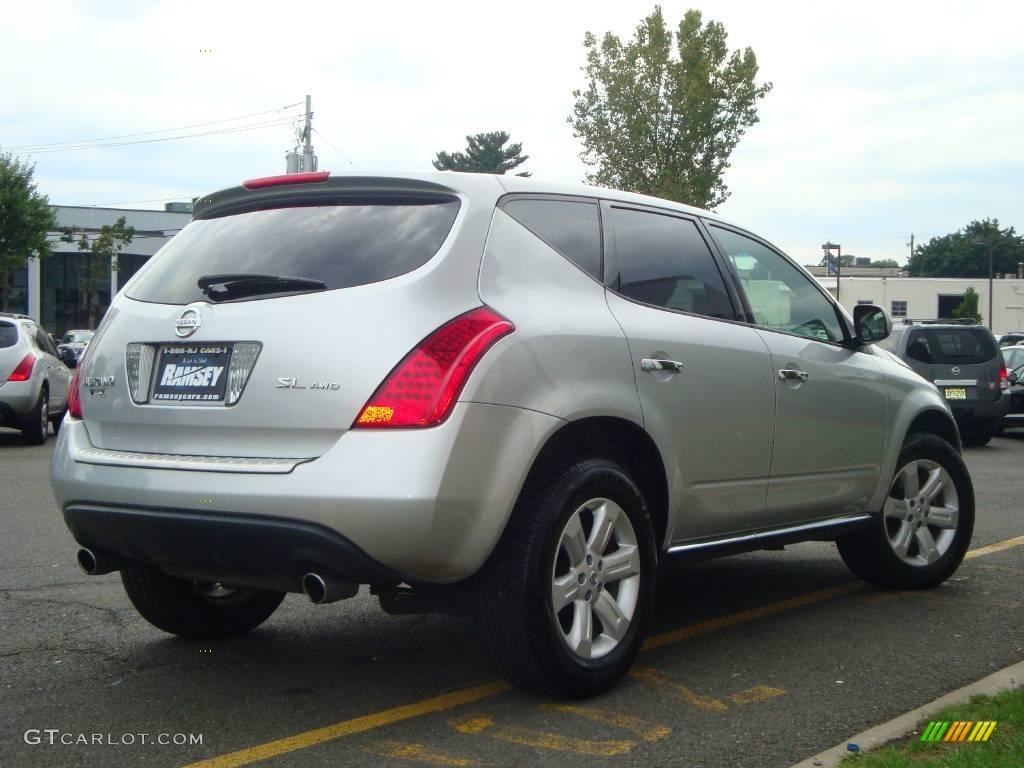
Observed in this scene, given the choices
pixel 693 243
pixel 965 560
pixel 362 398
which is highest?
pixel 693 243

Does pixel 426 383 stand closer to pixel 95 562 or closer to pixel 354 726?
pixel 354 726

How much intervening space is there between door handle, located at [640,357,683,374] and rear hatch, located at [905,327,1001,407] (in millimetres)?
13123

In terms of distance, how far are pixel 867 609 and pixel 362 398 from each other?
313 centimetres

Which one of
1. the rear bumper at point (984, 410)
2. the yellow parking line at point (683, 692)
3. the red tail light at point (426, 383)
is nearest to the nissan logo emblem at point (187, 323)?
the red tail light at point (426, 383)

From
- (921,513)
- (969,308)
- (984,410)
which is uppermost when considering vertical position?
(969,308)

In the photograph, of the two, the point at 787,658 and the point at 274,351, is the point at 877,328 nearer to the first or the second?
the point at 787,658

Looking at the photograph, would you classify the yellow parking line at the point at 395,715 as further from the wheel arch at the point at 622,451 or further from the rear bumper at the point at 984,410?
the rear bumper at the point at 984,410

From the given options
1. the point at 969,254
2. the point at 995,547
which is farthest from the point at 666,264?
the point at 969,254

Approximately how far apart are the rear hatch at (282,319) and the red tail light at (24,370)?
11034 mm

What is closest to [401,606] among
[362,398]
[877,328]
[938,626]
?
[362,398]

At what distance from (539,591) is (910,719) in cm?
126

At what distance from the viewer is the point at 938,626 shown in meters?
5.52

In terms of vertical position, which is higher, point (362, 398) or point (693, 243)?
point (693, 243)

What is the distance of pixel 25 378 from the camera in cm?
1485
